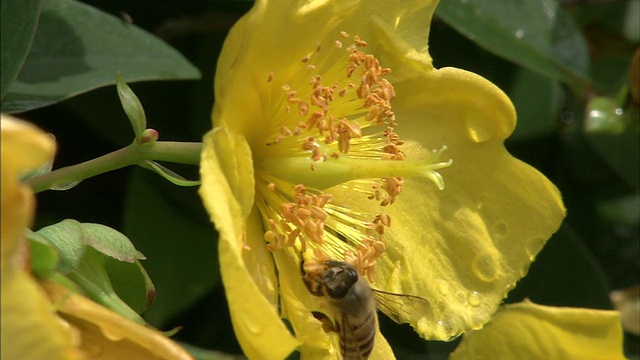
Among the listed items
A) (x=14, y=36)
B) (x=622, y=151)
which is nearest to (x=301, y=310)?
(x=14, y=36)

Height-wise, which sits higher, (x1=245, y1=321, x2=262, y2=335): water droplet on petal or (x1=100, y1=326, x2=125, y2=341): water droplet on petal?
(x1=100, y1=326, x2=125, y2=341): water droplet on petal

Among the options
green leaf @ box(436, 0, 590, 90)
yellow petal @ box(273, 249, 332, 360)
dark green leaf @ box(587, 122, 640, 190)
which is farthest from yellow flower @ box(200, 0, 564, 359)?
dark green leaf @ box(587, 122, 640, 190)

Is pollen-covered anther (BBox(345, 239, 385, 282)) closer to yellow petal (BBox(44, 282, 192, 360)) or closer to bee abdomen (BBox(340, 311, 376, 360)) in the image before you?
bee abdomen (BBox(340, 311, 376, 360))

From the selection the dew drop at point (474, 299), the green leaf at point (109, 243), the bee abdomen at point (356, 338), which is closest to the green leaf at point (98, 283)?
the green leaf at point (109, 243)

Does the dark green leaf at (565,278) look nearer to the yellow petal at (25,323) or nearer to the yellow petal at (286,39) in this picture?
Result: the yellow petal at (286,39)

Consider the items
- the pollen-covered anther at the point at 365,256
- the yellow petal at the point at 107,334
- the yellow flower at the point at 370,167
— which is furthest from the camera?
the pollen-covered anther at the point at 365,256

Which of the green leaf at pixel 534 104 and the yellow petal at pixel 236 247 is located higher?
the yellow petal at pixel 236 247

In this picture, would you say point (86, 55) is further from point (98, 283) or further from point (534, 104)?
point (534, 104)
